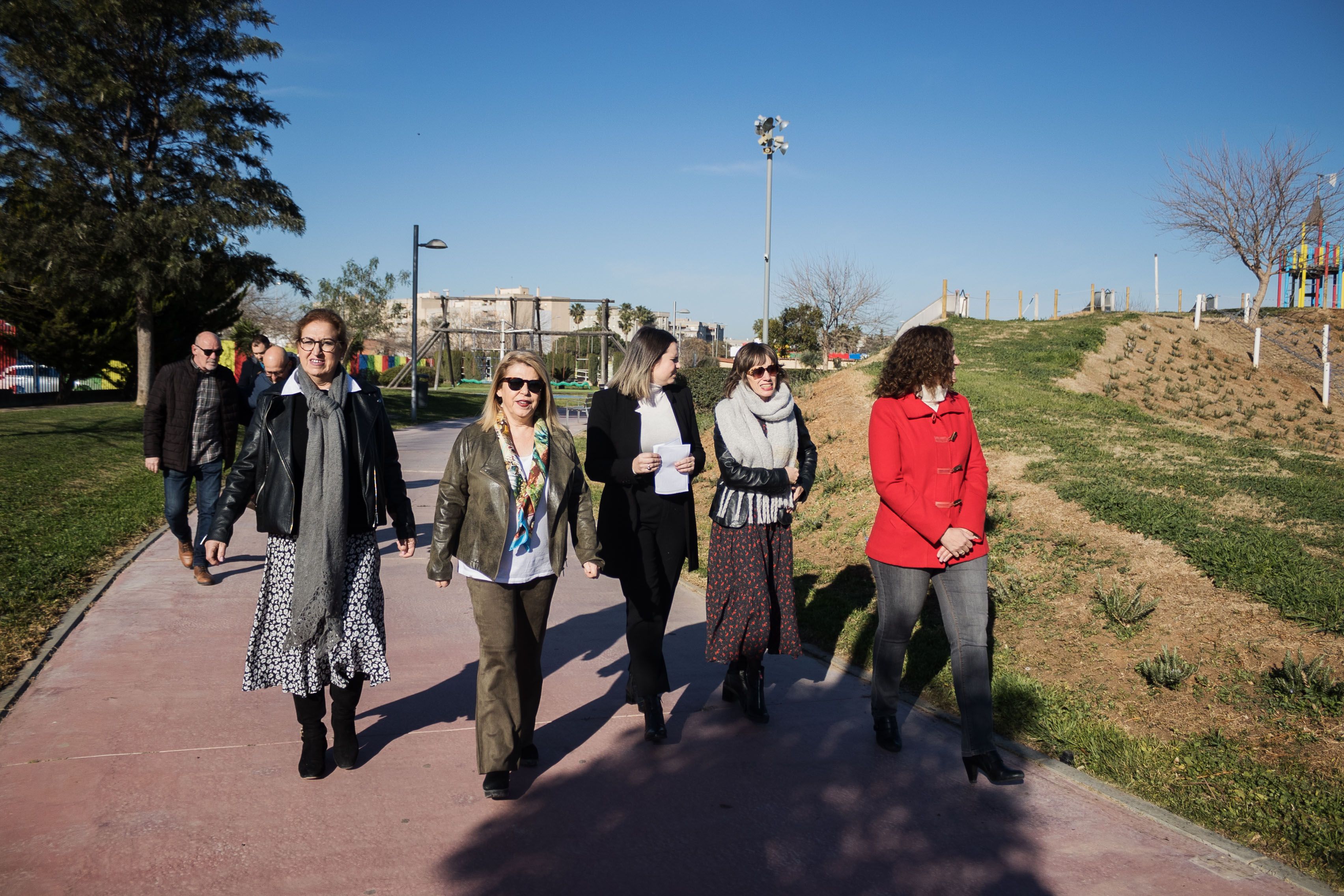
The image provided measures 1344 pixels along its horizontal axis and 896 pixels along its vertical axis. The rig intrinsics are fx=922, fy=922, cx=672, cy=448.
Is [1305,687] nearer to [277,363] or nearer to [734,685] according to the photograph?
[734,685]

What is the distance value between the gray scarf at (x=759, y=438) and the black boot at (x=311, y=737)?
2069mm

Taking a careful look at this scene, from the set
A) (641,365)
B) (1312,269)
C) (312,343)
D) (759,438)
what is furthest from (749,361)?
(1312,269)

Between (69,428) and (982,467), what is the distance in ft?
60.7

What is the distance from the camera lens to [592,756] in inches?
161

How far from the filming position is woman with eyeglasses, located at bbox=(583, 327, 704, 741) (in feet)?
14.4

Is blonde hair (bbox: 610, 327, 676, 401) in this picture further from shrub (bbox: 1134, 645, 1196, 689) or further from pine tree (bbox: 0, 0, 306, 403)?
pine tree (bbox: 0, 0, 306, 403)

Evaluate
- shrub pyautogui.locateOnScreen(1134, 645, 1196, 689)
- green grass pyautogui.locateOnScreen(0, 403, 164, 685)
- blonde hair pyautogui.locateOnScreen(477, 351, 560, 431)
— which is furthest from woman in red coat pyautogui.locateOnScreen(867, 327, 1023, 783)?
green grass pyautogui.locateOnScreen(0, 403, 164, 685)

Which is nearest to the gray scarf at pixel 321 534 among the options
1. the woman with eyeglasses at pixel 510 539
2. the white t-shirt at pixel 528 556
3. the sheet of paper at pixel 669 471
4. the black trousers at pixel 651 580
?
the woman with eyeglasses at pixel 510 539

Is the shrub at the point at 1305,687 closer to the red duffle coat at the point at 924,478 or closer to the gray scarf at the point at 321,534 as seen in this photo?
the red duffle coat at the point at 924,478

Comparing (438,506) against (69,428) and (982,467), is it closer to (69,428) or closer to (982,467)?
(982,467)

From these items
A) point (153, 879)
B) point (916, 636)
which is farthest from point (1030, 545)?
point (153, 879)

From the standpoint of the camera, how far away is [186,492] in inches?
284

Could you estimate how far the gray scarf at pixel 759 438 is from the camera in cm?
458

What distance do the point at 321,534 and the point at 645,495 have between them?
150 cm
